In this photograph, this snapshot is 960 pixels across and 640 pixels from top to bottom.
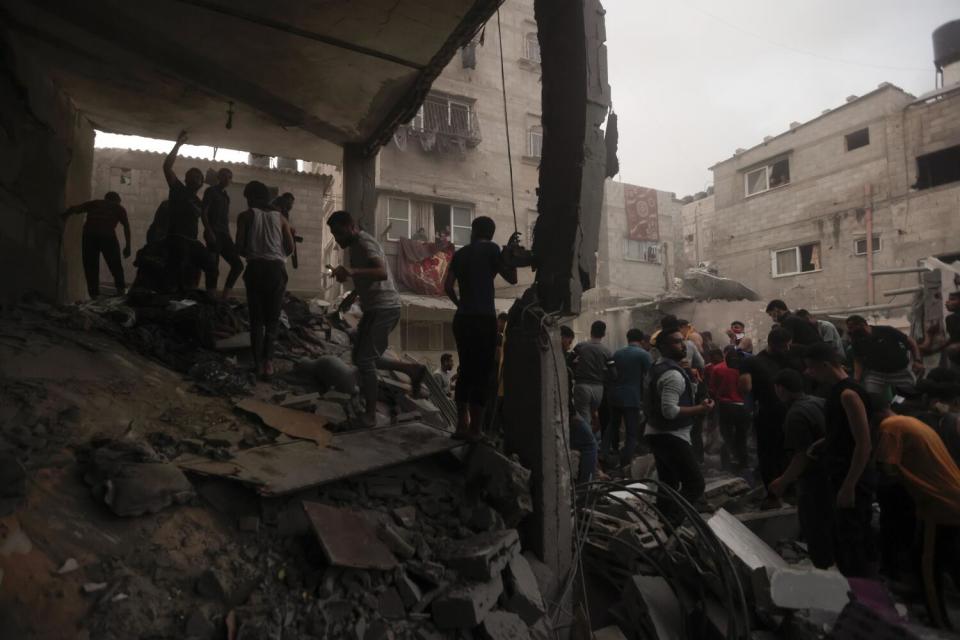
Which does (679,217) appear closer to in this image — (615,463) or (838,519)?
(615,463)

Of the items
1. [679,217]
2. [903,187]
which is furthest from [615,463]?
[679,217]

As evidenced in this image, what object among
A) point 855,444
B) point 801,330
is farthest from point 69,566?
point 801,330

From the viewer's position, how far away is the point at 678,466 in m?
4.79

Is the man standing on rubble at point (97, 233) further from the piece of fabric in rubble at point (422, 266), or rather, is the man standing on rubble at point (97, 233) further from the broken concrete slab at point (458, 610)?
the piece of fabric in rubble at point (422, 266)

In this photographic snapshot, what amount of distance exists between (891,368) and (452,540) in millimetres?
5080

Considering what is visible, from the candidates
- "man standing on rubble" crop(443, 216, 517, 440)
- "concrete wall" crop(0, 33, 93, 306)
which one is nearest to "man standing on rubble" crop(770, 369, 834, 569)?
"man standing on rubble" crop(443, 216, 517, 440)

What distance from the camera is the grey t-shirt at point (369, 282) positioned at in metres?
4.48

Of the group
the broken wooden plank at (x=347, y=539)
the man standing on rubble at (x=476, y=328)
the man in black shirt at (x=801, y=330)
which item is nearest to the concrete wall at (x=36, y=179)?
the broken wooden plank at (x=347, y=539)

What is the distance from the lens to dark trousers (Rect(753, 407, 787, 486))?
207 inches

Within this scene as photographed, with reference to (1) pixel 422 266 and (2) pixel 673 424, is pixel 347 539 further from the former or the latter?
(1) pixel 422 266

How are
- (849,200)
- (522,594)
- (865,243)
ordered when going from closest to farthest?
(522,594) → (865,243) → (849,200)

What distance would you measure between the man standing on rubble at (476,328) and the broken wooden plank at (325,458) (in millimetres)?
298

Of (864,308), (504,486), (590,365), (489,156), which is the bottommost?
(504,486)

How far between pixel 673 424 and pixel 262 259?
13.5 ft
